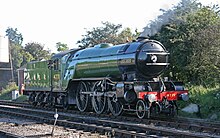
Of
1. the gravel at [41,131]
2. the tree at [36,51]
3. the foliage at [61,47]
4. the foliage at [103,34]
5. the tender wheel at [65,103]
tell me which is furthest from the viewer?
the tree at [36,51]

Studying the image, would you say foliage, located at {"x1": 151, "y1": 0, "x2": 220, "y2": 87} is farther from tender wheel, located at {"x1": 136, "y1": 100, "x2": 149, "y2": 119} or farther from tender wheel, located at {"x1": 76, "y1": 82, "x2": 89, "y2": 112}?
tender wheel, located at {"x1": 136, "y1": 100, "x2": 149, "y2": 119}

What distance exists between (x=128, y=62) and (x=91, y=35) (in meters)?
34.9

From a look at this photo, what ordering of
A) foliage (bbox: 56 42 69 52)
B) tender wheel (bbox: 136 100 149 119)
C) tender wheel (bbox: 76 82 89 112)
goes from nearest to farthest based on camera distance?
tender wheel (bbox: 136 100 149 119) < tender wheel (bbox: 76 82 89 112) < foliage (bbox: 56 42 69 52)

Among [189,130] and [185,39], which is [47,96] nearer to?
[185,39]

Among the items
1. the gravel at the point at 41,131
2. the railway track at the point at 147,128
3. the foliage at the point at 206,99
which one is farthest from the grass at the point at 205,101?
the gravel at the point at 41,131

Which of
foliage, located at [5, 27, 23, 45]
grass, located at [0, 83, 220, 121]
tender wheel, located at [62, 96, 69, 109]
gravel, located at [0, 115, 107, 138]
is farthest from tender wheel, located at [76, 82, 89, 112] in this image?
foliage, located at [5, 27, 23, 45]

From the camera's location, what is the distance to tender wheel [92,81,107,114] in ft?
57.7

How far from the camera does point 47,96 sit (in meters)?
23.8

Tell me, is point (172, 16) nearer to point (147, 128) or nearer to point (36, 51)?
point (147, 128)

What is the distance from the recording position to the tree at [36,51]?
8817 centimetres

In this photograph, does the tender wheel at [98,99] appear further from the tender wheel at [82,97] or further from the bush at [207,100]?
→ the bush at [207,100]

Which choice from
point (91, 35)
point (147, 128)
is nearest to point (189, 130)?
point (147, 128)

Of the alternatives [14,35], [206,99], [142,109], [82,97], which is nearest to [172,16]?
[206,99]

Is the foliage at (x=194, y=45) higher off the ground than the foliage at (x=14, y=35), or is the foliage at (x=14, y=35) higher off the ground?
the foliage at (x=14, y=35)
